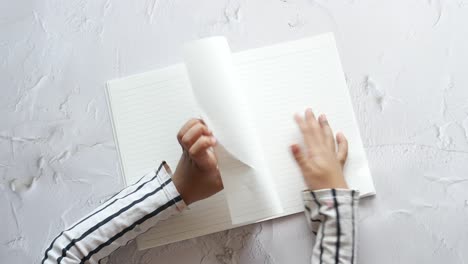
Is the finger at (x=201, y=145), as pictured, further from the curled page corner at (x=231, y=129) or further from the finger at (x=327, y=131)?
the finger at (x=327, y=131)

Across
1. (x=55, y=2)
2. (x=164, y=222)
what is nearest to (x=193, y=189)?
(x=164, y=222)

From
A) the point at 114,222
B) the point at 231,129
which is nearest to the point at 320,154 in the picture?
the point at 231,129

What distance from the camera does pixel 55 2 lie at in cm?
67

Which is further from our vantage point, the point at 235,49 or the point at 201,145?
the point at 235,49

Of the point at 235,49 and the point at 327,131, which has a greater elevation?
the point at 235,49

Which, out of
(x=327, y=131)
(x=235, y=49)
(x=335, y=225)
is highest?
(x=235, y=49)

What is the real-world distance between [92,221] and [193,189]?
0.41 ft

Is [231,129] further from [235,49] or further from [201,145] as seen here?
[235,49]

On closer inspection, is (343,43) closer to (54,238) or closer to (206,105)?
(206,105)

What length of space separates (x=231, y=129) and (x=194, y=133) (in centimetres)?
4

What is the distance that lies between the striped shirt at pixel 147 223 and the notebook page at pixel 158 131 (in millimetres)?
42

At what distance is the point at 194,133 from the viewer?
54 centimetres

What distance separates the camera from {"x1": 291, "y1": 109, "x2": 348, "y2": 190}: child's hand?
0.59 metres

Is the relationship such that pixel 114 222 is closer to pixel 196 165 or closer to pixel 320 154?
pixel 196 165
